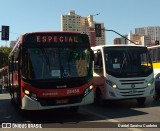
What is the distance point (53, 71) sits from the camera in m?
11.5

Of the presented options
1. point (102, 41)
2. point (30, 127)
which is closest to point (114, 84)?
point (30, 127)

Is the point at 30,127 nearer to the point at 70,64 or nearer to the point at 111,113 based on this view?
the point at 70,64

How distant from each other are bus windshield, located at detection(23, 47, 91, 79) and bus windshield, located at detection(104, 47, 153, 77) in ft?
7.79

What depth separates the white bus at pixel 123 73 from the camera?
560 inches

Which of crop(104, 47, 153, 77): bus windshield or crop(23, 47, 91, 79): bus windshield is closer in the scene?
crop(23, 47, 91, 79): bus windshield

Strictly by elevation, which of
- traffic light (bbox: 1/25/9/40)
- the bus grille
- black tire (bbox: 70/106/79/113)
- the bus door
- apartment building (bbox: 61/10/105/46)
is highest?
apartment building (bbox: 61/10/105/46)

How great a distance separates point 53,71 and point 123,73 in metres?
3.74

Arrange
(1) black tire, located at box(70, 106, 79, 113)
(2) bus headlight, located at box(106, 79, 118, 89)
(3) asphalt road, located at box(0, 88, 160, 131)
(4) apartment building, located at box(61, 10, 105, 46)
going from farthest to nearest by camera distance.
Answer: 1. (4) apartment building, located at box(61, 10, 105, 46)
2. (2) bus headlight, located at box(106, 79, 118, 89)
3. (1) black tire, located at box(70, 106, 79, 113)
4. (3) asphalt road, located at box(0, 88, 160, 131)

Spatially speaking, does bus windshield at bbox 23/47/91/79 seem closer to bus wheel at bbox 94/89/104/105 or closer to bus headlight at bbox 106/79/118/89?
bus headlight at bbox 106/79/118/89

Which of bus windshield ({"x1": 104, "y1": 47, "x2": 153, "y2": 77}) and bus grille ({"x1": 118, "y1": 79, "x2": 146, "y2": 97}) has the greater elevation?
bus windshield ({"x1": 104, "y1": 47, "x2": 153, "y2": 77})

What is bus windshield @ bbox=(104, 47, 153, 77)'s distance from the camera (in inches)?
564

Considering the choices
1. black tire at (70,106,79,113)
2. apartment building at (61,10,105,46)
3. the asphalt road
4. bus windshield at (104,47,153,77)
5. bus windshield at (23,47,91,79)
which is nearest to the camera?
the asphalt road

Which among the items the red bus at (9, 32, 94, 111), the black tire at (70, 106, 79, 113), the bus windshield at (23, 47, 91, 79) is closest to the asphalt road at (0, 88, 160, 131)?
the black tire at (70, 106, 79, 113)

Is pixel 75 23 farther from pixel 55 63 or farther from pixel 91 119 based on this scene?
pixel 91 119
